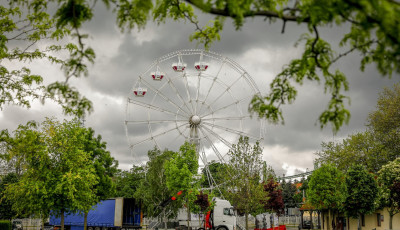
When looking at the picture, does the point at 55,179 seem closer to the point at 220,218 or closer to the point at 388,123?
the point at 220,218

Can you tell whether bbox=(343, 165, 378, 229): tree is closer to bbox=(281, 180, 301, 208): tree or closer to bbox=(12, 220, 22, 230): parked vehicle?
bbox=(12, 220, 22, 230): parked vehicle

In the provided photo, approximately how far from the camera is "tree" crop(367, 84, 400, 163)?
159 feet

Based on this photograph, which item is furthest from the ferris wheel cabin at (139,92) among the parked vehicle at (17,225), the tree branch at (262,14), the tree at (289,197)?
the tree at (289,197)

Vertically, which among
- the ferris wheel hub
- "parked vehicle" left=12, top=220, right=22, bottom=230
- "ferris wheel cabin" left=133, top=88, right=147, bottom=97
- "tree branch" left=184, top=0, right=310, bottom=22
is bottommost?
"parked vehicle" left=12, top=220, right=22, bottom=230

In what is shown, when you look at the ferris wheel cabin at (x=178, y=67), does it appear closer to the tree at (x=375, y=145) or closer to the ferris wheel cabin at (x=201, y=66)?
the ferris wheel cabin at (x=201, y=66)

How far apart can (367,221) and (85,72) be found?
39.7 meters

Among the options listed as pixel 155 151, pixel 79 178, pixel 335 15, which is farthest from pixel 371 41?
pixel 155 151

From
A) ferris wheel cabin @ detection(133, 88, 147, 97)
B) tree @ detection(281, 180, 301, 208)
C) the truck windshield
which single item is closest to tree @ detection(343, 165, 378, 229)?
the truck windshield

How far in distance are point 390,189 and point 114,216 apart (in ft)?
77.7

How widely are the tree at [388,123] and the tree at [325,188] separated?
844cm

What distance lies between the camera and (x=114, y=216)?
1542 inches

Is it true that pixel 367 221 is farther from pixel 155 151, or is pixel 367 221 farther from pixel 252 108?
pixel 252 108

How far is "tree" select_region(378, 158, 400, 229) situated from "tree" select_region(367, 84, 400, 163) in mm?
12716

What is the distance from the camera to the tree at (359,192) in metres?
34.6
